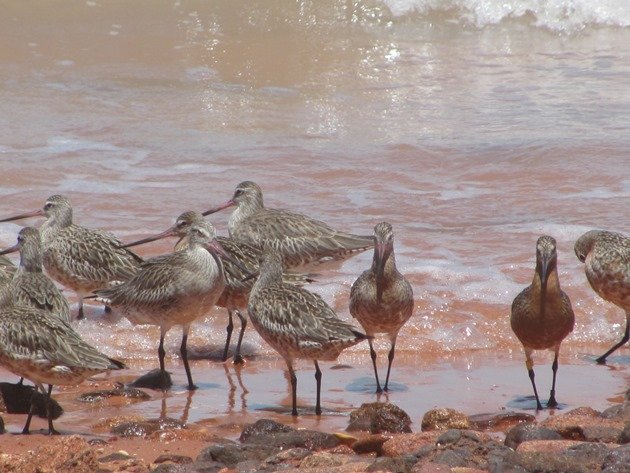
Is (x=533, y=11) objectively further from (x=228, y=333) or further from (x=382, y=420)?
(x=382, y=420)

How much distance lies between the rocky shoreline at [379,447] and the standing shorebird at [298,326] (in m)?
0.52

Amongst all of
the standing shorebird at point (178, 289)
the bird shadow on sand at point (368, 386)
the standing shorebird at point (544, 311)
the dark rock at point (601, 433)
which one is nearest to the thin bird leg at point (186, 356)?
the standing shorebird at point (178, 289)

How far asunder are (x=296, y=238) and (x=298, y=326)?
292 centimetres

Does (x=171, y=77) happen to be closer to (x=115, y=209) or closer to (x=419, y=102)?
(x=419, y=102)

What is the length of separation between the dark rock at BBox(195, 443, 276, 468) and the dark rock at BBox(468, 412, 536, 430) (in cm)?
135

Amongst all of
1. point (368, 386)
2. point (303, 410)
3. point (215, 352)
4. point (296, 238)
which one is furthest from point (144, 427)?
point (296, 238)

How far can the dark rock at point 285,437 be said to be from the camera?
6.32m

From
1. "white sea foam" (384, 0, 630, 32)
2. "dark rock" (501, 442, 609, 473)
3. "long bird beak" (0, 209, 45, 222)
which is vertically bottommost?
"dark rock" (501, 442, 609, 473)

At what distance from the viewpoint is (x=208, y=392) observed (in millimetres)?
7965

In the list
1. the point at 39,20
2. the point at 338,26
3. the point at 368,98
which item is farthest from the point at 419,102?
the point at 39,20

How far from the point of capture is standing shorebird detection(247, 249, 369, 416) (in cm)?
734

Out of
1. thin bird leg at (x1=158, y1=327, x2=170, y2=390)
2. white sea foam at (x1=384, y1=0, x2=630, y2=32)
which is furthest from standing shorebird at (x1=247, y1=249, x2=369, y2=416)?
white sea foam at (x1=384, y1=0, x2=630, y2=32)

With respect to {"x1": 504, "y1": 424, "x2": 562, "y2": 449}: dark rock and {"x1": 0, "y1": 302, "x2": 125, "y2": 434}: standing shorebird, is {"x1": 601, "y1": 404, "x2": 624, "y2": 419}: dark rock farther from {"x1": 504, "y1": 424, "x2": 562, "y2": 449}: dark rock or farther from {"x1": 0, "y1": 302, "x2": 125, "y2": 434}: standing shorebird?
{"x1": 0, "y1": 302, "x2": 125, "y2": 434}: standing shorebird

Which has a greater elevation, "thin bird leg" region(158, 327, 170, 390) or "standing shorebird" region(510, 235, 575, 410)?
"standing shorebird" region(510, 235, 575, 410)
